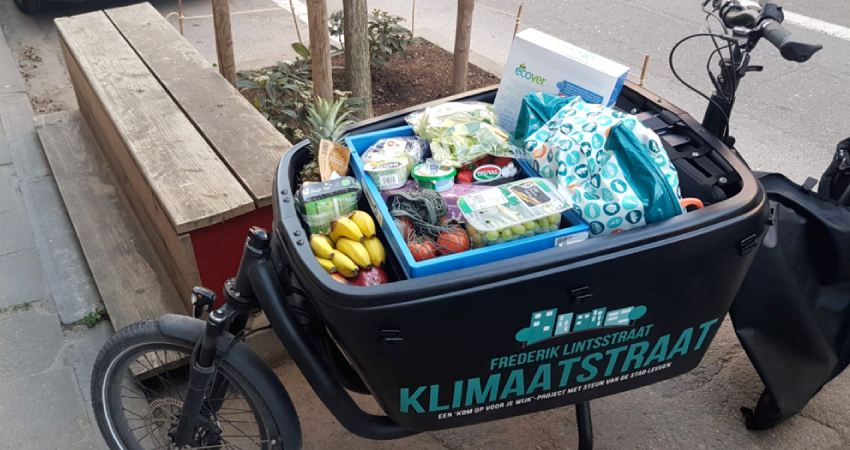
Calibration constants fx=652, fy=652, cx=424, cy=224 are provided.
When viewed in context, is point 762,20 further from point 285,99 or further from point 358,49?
point 285,99

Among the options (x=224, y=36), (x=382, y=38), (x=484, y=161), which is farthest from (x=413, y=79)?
(x=484, y=161)

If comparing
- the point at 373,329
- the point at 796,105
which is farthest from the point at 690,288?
the point at 796,105

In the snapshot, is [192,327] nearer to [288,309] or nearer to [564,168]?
[288,309]

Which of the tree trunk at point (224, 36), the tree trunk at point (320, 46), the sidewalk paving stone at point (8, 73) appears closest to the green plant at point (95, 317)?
the tree trunk at point (320, 46)

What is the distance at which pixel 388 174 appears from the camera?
5.50 ft

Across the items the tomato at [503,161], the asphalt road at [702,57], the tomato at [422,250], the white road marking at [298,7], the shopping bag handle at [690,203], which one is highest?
the shopping bag handle at [690,203]

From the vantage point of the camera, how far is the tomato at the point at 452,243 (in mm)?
1492

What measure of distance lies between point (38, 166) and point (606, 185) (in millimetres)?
3598

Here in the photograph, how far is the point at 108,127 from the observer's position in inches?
125

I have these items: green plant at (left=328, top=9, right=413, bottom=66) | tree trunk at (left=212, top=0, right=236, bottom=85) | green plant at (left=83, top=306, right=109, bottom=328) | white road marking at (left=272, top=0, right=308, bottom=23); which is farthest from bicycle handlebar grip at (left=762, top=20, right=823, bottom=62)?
white road marking at (left=272, top=0, right=308, bottom=23)

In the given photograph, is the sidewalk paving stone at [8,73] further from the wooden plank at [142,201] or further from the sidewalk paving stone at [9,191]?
the sidewalk paving stone at [9,191]

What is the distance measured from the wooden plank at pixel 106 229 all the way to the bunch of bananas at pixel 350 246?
4.47ft

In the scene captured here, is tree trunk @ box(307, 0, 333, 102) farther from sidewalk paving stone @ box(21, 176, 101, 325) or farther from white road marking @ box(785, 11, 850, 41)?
white road marking @ box(785, 11, 850, 41)

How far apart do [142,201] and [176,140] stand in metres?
0.36
